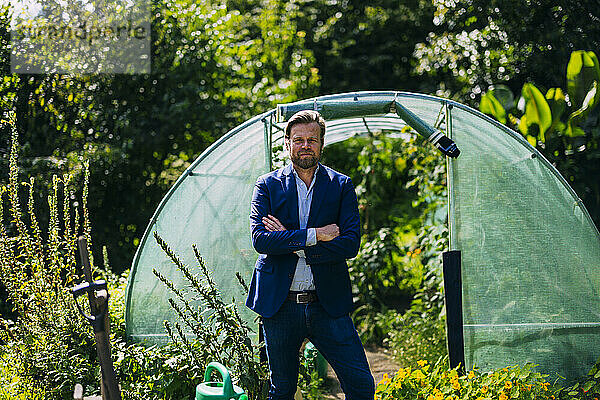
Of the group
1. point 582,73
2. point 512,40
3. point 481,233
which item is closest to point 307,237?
point 481,233

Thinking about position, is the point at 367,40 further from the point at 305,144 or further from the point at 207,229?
the point at 305,144

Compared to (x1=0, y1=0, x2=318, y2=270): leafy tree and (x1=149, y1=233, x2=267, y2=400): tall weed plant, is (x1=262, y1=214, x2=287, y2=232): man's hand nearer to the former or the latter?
(x1=149, y1=233, x2=267, y2=400): tall weed plant

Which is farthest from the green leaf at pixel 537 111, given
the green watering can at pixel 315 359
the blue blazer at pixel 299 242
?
the blue blazer at pixel 299 242

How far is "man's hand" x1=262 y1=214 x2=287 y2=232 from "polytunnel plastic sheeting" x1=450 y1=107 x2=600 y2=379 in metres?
1.58

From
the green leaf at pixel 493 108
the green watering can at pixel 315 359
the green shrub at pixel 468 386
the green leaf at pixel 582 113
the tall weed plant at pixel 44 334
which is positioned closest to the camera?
the green shrub at pixel 468 386

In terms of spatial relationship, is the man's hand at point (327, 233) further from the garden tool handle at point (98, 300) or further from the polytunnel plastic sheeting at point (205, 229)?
the polytunnel plastic sheeting at point (205, 229)

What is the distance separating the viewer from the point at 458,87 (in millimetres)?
9430

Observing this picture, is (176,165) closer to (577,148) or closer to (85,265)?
(577,148)

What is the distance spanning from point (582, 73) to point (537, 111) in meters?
0.65

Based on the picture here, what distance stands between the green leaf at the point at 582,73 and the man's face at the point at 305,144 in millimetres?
3524

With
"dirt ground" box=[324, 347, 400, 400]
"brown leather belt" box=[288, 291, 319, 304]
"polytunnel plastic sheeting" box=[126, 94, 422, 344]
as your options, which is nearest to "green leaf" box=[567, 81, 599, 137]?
"dirt ground" box=[324, 347, 400, 400]

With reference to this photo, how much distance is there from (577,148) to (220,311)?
369 cm

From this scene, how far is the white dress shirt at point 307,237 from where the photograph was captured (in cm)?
322

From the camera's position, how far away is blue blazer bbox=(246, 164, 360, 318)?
3209 millimetres
